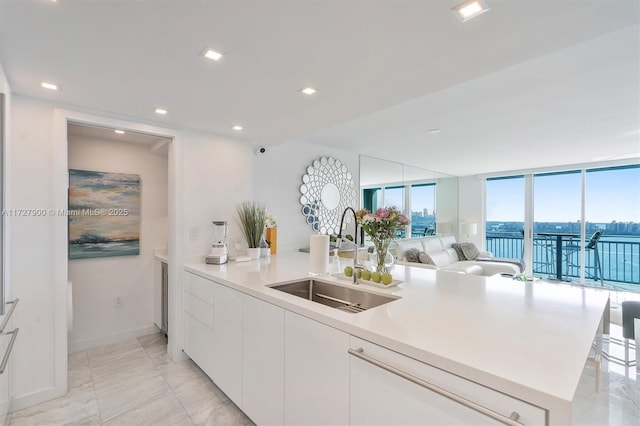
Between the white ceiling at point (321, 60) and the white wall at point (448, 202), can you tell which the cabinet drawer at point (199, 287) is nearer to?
the white ceiling at point (321, 60)

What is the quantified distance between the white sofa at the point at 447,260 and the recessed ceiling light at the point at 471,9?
417cm

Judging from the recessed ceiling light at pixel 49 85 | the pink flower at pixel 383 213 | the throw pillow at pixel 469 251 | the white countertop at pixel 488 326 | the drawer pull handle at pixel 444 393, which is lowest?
the throw pillow at pixel 469 251

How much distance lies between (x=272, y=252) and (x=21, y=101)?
2.38m

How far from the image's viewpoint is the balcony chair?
589 centimetres

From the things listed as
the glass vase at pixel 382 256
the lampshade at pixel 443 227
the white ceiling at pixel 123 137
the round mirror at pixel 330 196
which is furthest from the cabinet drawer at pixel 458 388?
the lampshade at pixel 443 227

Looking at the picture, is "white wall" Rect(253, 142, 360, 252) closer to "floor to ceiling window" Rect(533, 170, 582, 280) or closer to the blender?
the blender

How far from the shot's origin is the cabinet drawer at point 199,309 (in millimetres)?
2248

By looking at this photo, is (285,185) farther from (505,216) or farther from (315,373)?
(505,216)

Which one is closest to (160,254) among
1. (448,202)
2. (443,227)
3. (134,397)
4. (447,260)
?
(134,397)

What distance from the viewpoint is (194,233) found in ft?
9.34

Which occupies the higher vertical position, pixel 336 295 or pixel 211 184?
pixel 211 184

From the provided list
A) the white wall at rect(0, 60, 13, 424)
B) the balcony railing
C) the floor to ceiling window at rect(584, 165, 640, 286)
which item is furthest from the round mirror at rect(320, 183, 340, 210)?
the floor to ceiling window at rect(584, 165, 640, 286)

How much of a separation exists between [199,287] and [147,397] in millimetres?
838

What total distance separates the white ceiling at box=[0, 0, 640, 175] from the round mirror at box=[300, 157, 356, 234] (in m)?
1.24
